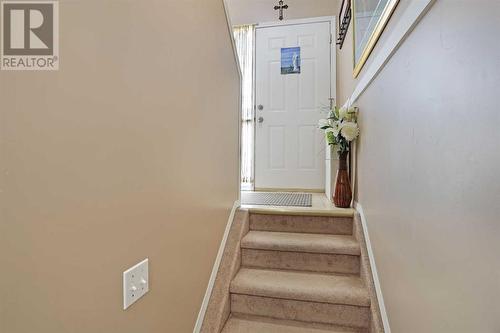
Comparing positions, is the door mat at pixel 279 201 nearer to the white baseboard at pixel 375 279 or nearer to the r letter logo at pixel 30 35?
the white baseboard at pixel 375 279

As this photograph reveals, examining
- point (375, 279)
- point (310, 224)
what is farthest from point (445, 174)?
point (310, 224)

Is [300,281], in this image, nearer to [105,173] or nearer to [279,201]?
[279,201]

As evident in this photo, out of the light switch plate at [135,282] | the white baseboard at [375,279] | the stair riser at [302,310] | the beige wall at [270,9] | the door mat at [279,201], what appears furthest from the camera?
the beige wall at [270,9]

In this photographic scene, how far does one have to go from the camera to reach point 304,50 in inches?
141

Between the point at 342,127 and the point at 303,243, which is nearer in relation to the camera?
the point at 303,243

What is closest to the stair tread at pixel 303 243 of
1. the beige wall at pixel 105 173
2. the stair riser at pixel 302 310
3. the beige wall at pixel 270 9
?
the stair riser at pixel 302 310

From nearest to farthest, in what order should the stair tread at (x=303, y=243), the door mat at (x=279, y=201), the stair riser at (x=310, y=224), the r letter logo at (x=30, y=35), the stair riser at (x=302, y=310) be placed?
the r letter logo at (x=30, y=35) → the stair riser at (x=302, y=310) → the stair tread at (x=303, y=243) → the stair riser at (x=310, y=224) → the door mat at (x=279, y=201)

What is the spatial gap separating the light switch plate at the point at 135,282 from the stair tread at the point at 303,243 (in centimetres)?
96

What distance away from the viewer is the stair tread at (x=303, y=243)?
1.67 m

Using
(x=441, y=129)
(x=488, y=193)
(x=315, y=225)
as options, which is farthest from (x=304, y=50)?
(x=488, y=193)

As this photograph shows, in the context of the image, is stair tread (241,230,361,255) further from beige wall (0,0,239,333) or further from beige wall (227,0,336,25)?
beige wall (227,0,336,25)

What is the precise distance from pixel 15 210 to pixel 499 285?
94 centimetres

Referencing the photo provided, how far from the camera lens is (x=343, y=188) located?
2123mm

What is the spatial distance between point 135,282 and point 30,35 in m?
0.71
